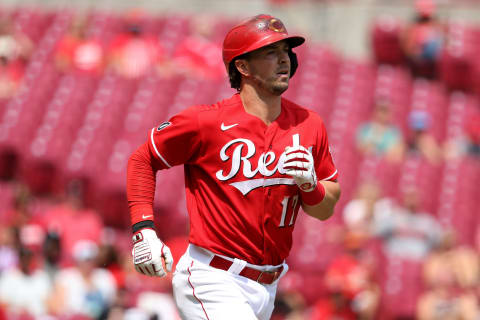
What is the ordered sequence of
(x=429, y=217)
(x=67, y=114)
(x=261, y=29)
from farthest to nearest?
1. (x=67, y=114)
2. (x=429, y=217)
3. (x=261, y=29)

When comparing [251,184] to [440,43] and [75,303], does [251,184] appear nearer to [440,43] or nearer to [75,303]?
[75,303]

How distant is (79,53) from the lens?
11500 millimetres

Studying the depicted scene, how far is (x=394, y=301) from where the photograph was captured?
7691 mm

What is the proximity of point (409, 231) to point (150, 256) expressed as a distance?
16.6 feet

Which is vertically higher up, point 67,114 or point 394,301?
point 67,114

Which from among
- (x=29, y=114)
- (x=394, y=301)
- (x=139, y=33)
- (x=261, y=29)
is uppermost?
(x=261, y=29)

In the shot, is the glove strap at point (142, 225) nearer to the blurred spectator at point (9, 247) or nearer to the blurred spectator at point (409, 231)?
the blurred spectator at point (9, 247)

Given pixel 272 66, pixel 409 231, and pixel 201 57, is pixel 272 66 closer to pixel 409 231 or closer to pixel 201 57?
pixel 409 231

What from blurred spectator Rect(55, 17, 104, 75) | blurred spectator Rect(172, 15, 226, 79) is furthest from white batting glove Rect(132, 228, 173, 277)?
blurred spectator Rect(55, 17, 104, 75)

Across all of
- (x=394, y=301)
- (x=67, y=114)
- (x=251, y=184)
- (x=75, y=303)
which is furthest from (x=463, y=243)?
(x=251, y=184)

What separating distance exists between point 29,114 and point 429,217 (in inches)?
184

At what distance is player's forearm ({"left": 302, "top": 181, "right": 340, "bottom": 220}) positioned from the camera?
404 cm

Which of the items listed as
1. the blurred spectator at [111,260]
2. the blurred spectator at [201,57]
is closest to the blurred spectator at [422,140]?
the blurred spectator at [201,57]

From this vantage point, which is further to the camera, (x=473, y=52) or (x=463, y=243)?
(x=473, y=52)
